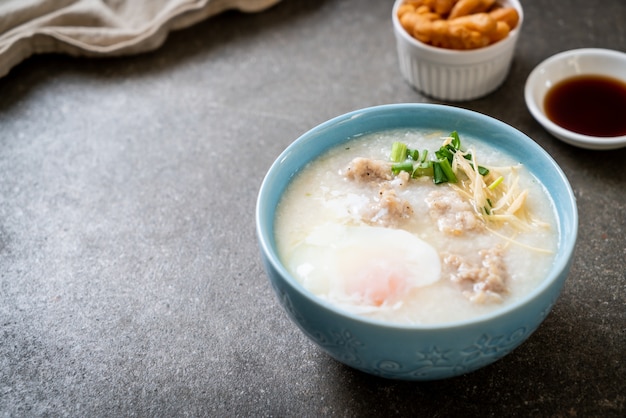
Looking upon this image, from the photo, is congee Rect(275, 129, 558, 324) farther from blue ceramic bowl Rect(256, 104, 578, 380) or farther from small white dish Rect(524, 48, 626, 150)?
small white dish Rect(524, 48, 626, 150)

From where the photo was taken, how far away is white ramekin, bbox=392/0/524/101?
1892mm

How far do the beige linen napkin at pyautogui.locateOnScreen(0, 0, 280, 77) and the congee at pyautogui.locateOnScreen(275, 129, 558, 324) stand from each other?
1.06m

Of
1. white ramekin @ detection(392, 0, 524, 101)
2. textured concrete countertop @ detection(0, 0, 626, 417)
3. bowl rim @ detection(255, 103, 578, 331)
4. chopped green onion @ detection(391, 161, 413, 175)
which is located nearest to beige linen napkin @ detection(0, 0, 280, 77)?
textured concrete countertop @ detection(0, 0, 626, 417)

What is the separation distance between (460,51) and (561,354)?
35.2 inches

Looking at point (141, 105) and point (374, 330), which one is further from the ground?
point (374, 330)

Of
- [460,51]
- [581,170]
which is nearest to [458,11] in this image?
[460,51]

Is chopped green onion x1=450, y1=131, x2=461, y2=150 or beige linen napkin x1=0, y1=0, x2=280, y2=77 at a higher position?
chopped green onion x1=450, y1=131, x2=461, y2=150

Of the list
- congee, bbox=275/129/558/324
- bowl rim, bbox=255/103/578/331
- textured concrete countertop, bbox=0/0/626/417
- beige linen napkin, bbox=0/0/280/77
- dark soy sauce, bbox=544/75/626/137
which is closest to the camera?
bowl rim, bbox=255/103/578/331

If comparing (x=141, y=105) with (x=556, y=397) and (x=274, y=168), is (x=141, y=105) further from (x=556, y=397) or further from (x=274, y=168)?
(x=556, y=397)

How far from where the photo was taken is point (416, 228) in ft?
4.28

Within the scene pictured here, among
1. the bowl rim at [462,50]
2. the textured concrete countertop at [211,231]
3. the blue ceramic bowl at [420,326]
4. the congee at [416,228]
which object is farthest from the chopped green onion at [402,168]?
the bowl rim at [462,50]

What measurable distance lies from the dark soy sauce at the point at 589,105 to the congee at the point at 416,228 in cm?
55

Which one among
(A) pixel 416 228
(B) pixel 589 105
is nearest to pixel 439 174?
(A) pixel 416 228

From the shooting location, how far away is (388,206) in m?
1.30
